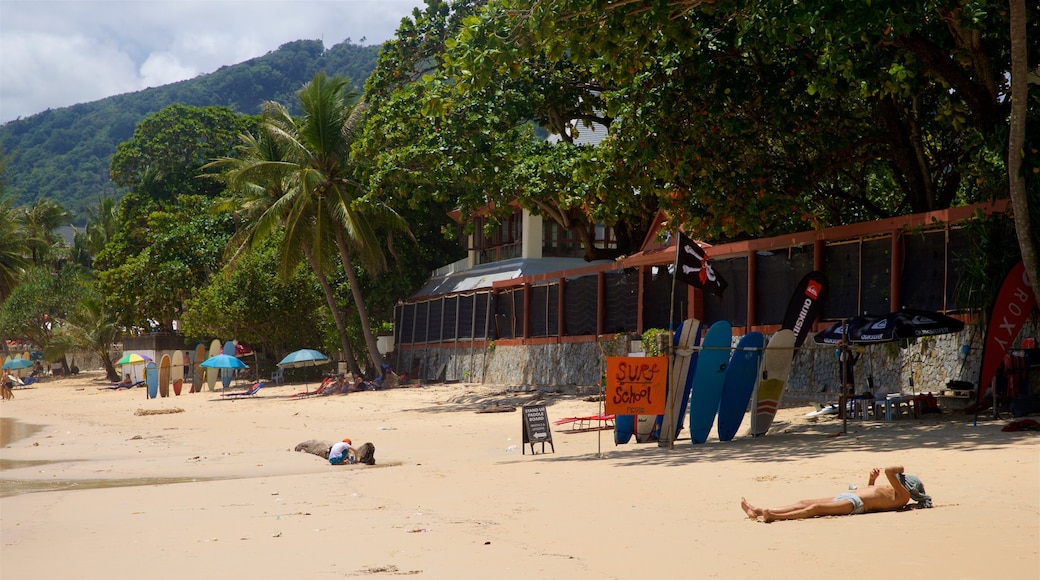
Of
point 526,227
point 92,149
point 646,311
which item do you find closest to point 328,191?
point 526,227

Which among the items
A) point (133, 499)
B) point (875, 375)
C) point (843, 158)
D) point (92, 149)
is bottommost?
point (133, 499)

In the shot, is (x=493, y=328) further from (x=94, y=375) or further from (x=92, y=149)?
(x=92, y=149)

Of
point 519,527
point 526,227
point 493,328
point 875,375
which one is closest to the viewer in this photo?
point 519,527

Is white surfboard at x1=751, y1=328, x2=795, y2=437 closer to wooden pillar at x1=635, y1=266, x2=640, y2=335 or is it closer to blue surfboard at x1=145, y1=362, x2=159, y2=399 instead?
wooden pillar at x1=635, y1=266, x2=640, y2=335

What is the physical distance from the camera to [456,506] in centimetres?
824

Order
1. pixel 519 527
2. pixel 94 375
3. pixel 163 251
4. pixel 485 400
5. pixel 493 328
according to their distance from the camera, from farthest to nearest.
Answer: pixel 94 375, pixel 163 251, pixel 493 328, pixel 485 400, pixel 519 527

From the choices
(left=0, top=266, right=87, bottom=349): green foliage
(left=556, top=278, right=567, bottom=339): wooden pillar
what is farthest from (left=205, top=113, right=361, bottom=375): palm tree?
(left=0, top=266, right=87, bottom=349): green foliage

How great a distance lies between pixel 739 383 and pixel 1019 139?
14.0 feet

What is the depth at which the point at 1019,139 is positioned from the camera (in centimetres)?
1120

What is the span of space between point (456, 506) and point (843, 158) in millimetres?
10605

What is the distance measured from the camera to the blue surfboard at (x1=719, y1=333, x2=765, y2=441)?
12.5 metres

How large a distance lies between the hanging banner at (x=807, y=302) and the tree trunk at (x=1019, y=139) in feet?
12.1

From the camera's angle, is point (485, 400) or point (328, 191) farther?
point (328, 191)

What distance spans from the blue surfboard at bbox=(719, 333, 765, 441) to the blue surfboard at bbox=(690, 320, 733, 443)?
143 mm
